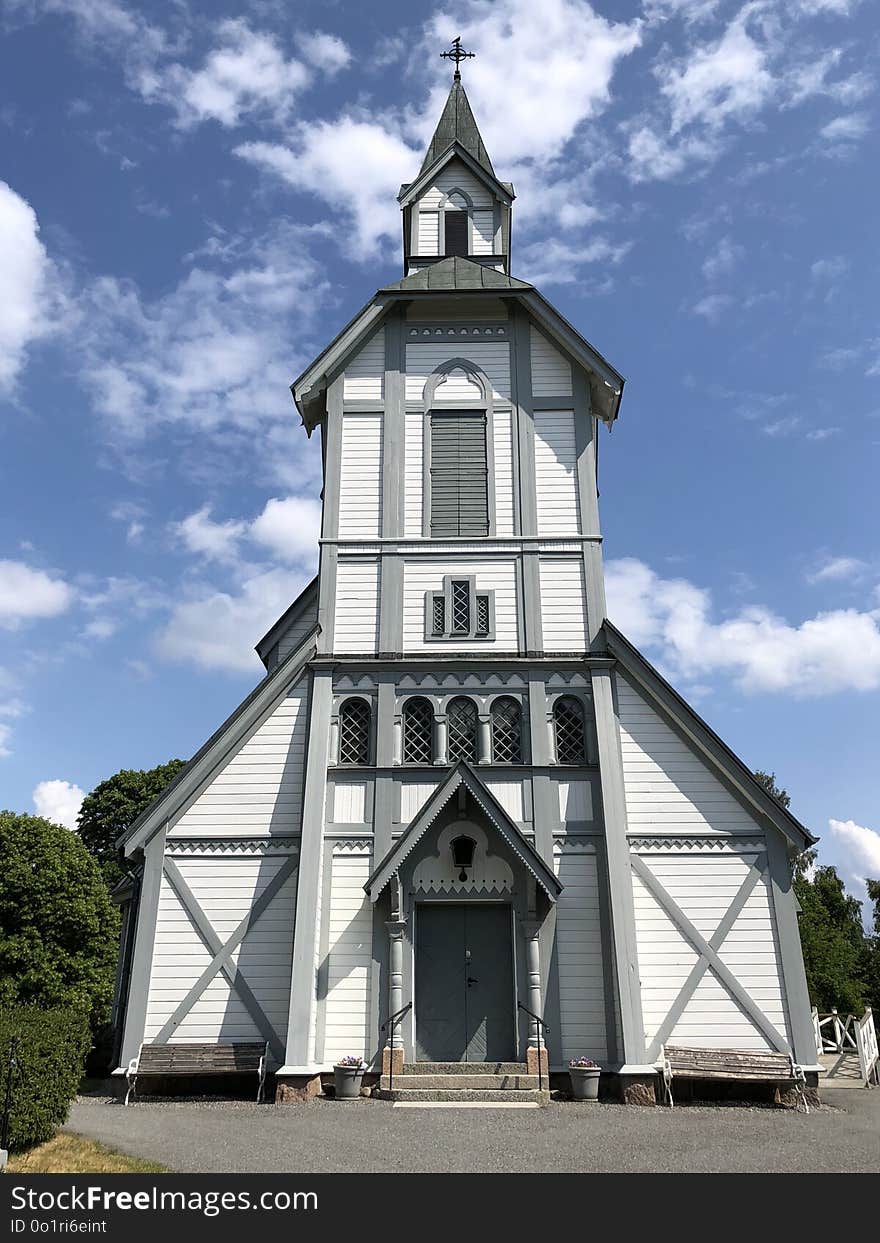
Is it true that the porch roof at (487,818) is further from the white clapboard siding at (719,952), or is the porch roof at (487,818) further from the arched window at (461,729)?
the white clapboard siding at (719,952)

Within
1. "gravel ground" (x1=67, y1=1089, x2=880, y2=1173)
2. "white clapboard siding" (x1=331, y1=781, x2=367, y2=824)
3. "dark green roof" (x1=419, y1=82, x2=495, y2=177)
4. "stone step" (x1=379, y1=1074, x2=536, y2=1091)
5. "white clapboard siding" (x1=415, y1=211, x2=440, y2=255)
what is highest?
"dark green roof" (x1=419, y1=82, x2=495, y2=177)

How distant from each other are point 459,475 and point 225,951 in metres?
9.69

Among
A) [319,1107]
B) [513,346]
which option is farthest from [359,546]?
[319,1107]

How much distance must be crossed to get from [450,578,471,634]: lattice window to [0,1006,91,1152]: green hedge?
914 cm

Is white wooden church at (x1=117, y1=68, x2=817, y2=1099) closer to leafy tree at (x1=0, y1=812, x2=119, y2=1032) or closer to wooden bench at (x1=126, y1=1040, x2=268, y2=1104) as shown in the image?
wooden bench at (x1=126, y1=1040, x2=268, y2=1104)

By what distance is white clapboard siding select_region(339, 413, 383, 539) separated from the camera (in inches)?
698

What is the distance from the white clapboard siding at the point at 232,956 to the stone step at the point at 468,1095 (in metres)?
2.43

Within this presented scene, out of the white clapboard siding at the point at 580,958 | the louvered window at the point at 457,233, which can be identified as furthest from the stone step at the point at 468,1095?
the louvered window at the point at 457,233

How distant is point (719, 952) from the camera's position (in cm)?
1452

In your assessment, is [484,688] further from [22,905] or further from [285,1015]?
[22,905]

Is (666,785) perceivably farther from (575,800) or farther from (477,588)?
(477,588)

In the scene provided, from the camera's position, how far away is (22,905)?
79.0 ft

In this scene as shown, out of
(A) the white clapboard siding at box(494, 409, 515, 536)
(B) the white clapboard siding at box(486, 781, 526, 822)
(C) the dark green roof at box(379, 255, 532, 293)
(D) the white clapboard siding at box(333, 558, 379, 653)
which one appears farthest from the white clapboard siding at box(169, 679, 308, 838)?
(C) the dark green roof at box(379, 255, 532, 293)

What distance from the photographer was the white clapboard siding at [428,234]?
67.3ft
